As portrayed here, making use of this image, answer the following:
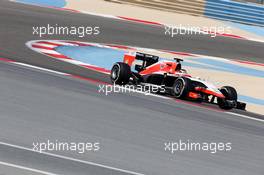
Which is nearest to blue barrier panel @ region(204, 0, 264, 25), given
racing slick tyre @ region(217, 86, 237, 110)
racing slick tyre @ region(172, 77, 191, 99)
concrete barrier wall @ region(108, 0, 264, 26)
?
concrete barrier wall @ region(108, 0, 264, 26)

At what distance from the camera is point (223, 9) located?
3006cm

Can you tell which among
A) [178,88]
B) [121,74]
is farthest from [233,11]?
[178,88]

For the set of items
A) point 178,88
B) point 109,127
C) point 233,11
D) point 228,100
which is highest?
point 233,11

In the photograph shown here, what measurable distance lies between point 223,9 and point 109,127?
2070 cm

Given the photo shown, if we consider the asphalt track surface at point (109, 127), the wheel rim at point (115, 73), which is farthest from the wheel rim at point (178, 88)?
the wheel rim at point (115, 73)

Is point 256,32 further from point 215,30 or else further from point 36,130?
point 36,130

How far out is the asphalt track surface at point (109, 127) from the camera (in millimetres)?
8367

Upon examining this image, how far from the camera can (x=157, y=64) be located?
555 inches

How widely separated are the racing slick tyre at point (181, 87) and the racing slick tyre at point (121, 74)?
0.94 m

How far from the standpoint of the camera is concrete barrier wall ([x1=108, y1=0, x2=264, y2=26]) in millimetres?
29906

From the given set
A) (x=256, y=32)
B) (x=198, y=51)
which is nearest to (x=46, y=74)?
(x=198, y=51)

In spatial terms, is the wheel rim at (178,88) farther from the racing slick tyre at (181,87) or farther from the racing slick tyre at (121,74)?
the racing slick tyre at (121,74)

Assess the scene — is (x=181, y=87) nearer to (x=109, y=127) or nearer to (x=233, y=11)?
(x=109, y=127)

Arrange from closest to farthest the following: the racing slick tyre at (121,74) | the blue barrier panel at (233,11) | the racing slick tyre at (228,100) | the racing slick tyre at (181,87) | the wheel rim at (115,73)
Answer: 1. the racing slick tyre at (181,87)
2. the racing slick tyre at (228,100)
3. the racing slick tyre at (121,74)
4. the wheel rim at (115,73)
5. the blue barrier panel at (233,11)
